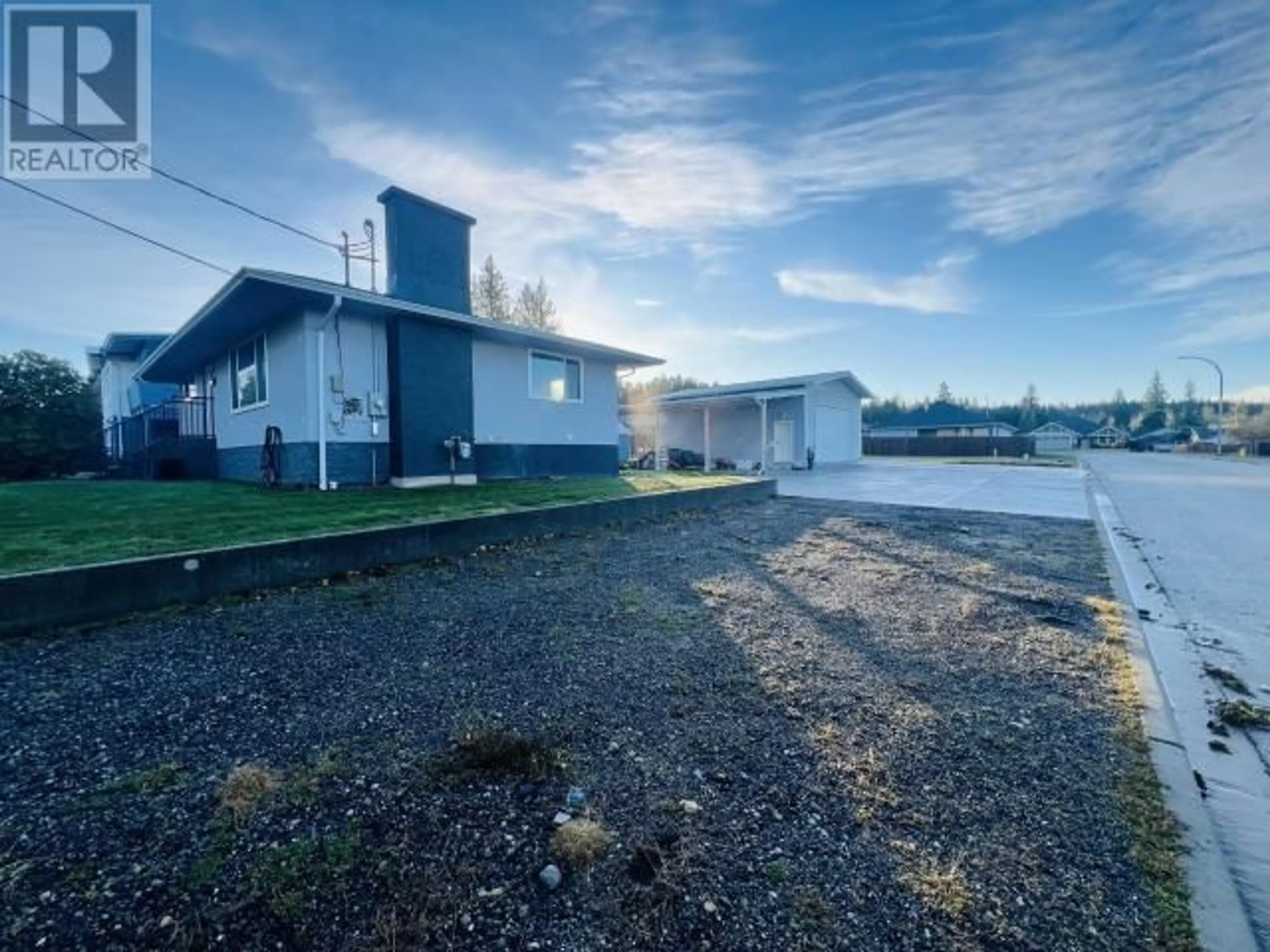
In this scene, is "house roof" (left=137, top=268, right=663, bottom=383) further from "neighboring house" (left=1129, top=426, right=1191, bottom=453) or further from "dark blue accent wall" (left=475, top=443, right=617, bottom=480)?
"neighboring house" (left=1129, top=426, right=1191, bottom=453)

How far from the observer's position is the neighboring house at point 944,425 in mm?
53344

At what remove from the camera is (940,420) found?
2160 inches

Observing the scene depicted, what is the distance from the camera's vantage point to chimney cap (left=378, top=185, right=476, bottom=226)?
10.5m

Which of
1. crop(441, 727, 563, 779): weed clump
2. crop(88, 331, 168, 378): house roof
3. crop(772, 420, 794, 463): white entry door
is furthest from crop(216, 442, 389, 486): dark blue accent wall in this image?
crop(772, 420, 794, 463): white entry door

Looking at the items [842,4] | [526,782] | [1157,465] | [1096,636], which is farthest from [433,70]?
[1157,465]

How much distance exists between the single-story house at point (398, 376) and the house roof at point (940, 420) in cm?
5188

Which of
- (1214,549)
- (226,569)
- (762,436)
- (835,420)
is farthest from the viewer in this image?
(835,420)

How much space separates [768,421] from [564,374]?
13.2m

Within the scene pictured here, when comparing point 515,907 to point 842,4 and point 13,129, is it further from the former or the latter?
point 13,129

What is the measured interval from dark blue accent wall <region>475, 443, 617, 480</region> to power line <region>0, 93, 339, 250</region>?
796cm

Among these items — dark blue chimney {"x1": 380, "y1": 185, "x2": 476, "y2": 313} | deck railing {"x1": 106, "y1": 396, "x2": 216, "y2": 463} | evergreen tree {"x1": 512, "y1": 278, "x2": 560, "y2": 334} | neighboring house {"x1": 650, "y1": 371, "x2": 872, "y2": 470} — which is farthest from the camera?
evergreen tree {"x1": 512, "y1": 278, "x2": 560, "y2": 334}

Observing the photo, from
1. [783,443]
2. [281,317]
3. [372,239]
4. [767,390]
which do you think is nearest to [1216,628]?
[281,317]

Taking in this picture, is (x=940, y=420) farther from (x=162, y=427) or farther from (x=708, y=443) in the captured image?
(x=162, y=427)

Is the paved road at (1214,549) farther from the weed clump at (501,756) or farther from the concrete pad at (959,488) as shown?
the weed clump at (501,756)
